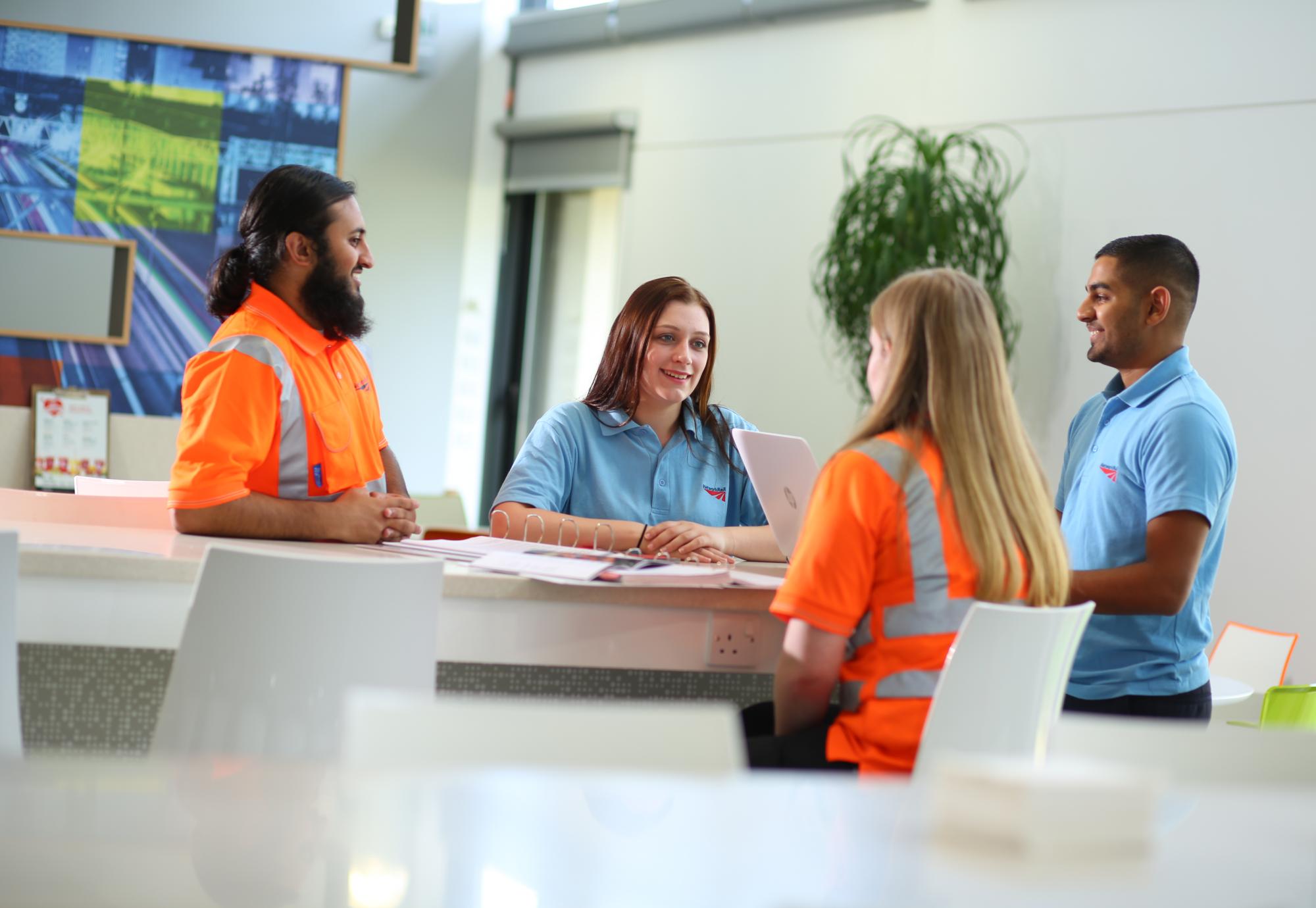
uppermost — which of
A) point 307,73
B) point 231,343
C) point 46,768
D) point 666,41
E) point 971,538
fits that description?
point 666,41

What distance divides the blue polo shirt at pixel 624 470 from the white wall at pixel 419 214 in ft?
13.0

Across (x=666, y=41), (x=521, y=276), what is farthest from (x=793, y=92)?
(x=521, y=276)

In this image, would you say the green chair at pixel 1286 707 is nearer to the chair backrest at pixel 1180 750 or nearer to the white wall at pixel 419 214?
the chair backrest at pixel 1180 750

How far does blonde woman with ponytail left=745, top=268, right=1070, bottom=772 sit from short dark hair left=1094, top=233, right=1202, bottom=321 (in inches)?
36.4

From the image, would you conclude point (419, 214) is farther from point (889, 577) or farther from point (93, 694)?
point (889, 577)

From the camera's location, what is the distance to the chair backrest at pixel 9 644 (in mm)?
1585

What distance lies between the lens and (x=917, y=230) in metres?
4.67

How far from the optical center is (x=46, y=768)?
0.93 m

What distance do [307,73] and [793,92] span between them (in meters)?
2.19

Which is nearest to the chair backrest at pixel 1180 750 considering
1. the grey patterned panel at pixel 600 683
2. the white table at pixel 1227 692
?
the grey patterned panel at pixel 600 683

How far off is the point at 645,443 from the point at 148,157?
11.3ft

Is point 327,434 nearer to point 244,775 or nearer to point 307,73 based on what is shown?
point 244,775

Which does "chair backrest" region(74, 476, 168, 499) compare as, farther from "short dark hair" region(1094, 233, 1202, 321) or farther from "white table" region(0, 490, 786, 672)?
"short dark hair" region(1094, 233, 1202, 321)

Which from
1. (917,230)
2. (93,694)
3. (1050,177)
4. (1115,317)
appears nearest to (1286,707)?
(1115,317)
